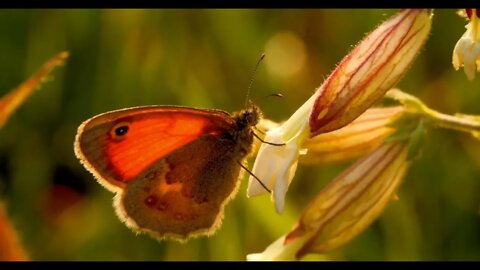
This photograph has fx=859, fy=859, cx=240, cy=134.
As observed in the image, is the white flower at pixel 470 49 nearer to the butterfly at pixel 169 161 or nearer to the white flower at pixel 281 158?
the white flower at pixel 281 158

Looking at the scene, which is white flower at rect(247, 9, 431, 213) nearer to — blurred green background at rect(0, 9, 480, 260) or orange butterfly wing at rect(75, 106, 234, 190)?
orange butterfly wing at rect(75, 106, 234, 190)

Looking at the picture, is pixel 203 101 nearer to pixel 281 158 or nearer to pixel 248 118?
pixel 248 118

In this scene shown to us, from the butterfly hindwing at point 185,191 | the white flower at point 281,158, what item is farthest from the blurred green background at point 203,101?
the white flower at point 281,158

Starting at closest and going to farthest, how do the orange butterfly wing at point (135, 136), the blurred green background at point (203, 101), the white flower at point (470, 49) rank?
the white flower at point (470, 49) → the orange butterfly wing at point (135, 136) → the blurred green background at point (203, 101)

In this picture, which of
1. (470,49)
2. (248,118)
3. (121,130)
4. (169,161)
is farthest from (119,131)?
(470,49)

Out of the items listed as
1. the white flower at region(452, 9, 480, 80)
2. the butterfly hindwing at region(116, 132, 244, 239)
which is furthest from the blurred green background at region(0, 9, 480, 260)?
the white flower at region(452, 9, 480, 80)

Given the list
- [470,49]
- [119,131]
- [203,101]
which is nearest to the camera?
[470,49]

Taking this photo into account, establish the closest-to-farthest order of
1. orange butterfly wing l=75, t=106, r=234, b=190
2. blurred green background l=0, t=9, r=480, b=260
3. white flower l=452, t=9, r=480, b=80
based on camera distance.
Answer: white flower l=452, t=9, r=480, b=80 → orange butterfly wing l=75, t=106, r=234, b=190 → blurred green background l=0, t=9, r=480, b=260
